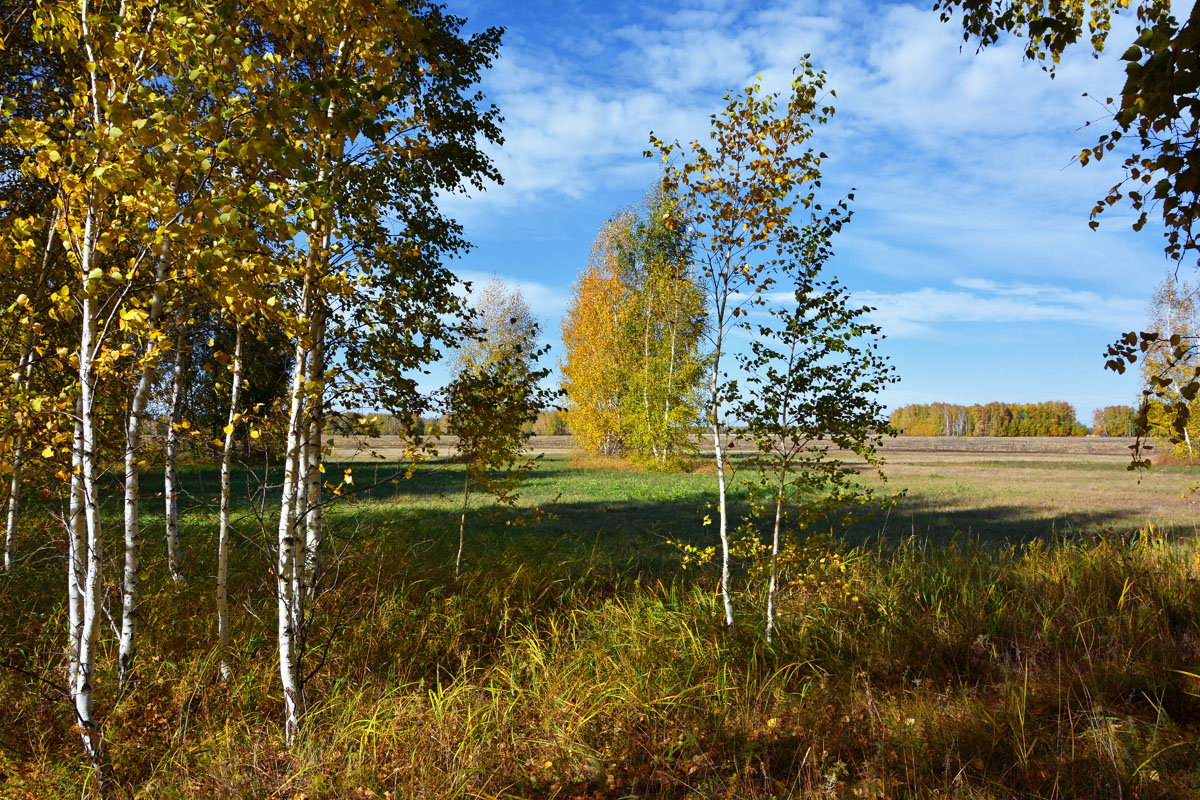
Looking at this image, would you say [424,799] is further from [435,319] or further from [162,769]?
[435,319]

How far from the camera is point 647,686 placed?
13.1 ft

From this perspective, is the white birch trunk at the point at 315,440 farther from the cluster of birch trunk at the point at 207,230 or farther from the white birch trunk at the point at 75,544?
the white birch trunk at the point at 75,544

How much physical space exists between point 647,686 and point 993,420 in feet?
389

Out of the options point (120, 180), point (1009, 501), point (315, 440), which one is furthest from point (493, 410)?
point (1009, 501)

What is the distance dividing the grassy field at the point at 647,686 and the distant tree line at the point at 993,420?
103m

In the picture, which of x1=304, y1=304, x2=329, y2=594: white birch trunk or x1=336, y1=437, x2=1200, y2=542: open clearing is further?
x1=336, y1=437, x2=1200, y2=542: open clearing

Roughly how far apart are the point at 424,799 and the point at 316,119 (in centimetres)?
305

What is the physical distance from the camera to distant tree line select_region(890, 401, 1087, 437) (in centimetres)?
9194

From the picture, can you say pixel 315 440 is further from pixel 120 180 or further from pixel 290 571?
pixel 120 180

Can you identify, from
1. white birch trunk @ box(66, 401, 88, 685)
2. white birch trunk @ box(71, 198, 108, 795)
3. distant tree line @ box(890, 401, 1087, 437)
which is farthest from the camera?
distant tree line @ box(890, 401, 1087, 437)

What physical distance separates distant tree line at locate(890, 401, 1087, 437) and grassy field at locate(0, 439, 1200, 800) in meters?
103

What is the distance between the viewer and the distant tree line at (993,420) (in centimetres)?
9194

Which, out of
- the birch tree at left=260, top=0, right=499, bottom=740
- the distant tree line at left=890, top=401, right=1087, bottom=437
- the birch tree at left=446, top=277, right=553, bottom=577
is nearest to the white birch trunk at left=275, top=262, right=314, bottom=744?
the birch tree at left=260, top=0, right=499, bottom=740

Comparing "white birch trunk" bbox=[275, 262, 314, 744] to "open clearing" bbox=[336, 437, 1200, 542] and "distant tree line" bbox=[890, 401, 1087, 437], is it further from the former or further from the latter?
"distant tree line" bbox=[890, 401, 1087, 437]
